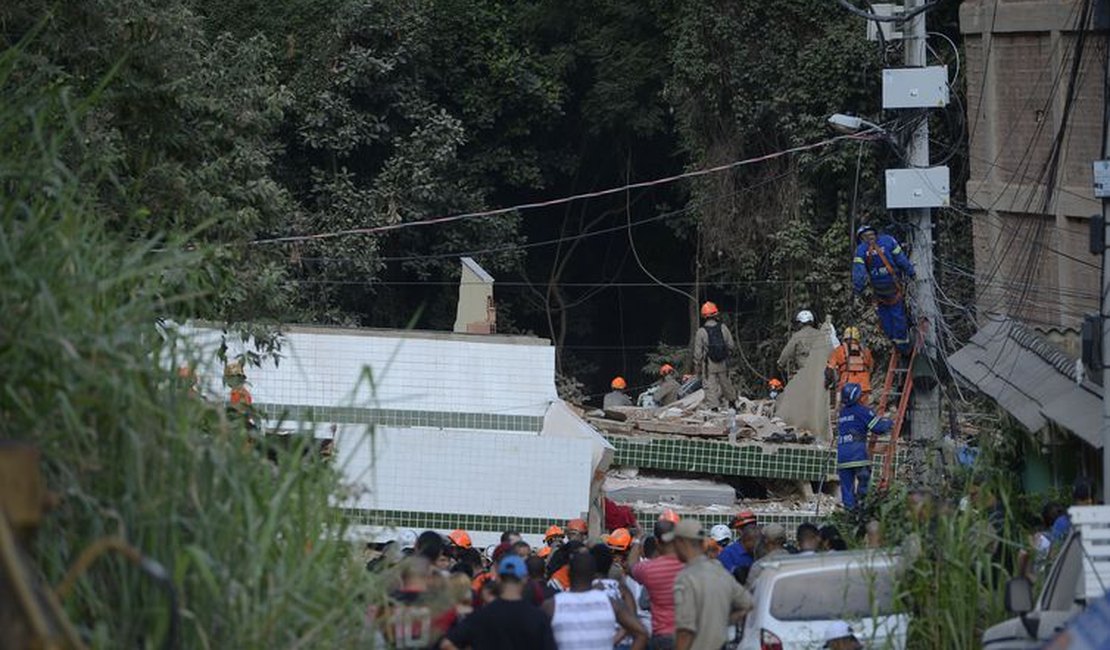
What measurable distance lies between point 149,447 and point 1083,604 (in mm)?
4803

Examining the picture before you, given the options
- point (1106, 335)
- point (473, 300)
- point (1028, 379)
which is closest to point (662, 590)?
point (1106, 335)

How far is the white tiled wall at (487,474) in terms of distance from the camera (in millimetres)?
20547

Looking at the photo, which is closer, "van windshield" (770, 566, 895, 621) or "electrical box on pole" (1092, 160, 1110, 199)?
"van windshield" (770, 566, 895, 621)

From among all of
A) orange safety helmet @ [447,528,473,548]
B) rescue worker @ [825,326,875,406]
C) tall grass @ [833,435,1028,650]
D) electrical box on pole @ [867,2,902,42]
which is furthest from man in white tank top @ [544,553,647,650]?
electrical box on pole @ [867,2,902,42]

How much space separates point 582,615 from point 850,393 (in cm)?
1017

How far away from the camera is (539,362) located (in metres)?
23.0

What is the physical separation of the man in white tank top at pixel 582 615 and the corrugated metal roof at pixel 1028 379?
16.6ft

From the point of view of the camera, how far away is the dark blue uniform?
20.0 metres

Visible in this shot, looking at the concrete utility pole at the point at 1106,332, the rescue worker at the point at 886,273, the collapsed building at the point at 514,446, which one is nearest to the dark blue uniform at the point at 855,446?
the rescue worker at the point at 886,273

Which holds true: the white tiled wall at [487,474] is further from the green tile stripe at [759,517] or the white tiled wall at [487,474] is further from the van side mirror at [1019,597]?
the van side mirror at [1019,597]

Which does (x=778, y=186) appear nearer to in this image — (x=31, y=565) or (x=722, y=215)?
(x=722, y=215)

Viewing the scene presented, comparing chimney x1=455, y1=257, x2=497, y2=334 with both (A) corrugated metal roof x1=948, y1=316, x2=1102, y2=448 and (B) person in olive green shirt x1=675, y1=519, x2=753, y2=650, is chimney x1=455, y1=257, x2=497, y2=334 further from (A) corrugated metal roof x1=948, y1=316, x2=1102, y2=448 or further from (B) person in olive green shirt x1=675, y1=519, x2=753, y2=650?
(B) person in olive green shirt x1=675, y1=519, x2=753, y2=650

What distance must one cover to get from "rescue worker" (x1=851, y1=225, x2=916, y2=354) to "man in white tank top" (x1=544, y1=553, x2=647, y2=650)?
9.75 m

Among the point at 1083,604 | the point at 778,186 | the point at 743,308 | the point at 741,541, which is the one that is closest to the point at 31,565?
the point at 1083,604
